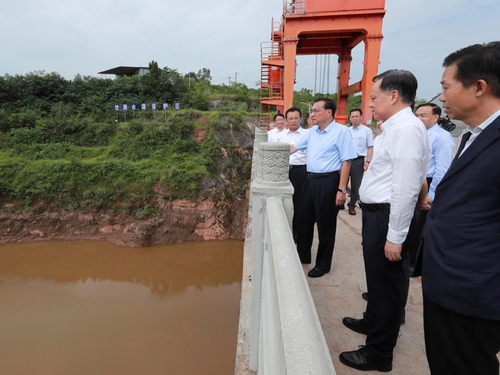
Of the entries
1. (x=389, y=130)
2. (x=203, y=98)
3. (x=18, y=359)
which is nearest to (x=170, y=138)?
(x=203, y=98)

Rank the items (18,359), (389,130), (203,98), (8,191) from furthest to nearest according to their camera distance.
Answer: (203,98), (8,191), (18,359), (389,130)

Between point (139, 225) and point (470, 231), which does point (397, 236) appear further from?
point (139, 225)

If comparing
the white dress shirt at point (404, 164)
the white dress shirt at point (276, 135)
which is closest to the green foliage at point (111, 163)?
the white dress shirt at point (276, 135)

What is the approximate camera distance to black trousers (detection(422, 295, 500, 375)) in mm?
1010

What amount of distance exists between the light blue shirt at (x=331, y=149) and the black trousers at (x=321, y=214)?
4.5 inches

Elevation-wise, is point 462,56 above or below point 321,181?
above

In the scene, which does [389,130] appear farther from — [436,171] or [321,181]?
[436,171]

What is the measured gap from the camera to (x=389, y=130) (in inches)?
62.8

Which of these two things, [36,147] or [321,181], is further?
[36,147]

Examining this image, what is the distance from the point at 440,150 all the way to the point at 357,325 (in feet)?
6.13

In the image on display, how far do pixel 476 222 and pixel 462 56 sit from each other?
606mm

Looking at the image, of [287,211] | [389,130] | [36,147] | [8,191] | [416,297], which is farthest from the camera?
[36,147]

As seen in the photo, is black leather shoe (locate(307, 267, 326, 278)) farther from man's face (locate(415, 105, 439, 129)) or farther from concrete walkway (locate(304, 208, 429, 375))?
man's face (locate(415, 105, 439, 129))

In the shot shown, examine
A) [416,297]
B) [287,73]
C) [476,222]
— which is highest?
[287,73]
